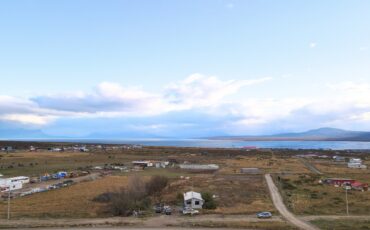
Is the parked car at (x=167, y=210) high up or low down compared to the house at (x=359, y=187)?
down

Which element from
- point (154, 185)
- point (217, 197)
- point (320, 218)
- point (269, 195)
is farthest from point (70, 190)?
point (320, 218)

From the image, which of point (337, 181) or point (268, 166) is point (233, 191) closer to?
point (337, 181)

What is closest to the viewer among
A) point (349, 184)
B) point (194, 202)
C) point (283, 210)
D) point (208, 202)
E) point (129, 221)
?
point (129, 221)

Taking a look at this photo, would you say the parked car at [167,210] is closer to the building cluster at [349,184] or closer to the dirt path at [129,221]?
the dirt path at [129,221]


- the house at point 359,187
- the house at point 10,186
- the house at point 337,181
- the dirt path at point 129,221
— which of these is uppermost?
the house at point 10,186

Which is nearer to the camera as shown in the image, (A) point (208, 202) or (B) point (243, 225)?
(B) point (243, 225)

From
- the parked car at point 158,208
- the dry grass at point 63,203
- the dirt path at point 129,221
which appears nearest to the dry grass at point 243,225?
the dirt path at point 129,221

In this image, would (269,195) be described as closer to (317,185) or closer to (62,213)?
(317,185)

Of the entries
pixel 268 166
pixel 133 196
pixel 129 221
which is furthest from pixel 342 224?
pixel 268 166

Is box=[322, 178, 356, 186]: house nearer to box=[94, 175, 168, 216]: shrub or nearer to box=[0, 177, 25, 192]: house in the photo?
box=[94, 175, 168, 216]: shrub

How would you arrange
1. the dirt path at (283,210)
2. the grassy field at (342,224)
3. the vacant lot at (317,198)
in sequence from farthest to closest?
the vacant lot at (317,198), the dirt path at (283,210), the grassy field at (342,224)
